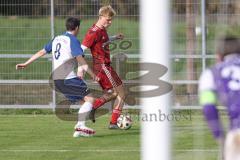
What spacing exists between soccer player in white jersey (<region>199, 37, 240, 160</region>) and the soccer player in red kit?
6.55m

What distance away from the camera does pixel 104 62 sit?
1334cm

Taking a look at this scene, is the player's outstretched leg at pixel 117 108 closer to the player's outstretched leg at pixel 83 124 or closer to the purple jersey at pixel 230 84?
the player's outstretched leg at pixel 83 124

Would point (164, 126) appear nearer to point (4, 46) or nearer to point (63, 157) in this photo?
point (63, 157)

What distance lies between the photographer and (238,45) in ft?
21.8

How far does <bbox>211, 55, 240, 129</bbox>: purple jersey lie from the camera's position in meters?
6.53

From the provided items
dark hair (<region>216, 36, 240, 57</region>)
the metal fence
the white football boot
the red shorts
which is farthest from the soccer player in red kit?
dark hair (<region>216, 36, 240, 57</region>)

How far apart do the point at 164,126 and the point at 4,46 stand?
11159 mm

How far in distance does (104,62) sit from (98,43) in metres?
0.34

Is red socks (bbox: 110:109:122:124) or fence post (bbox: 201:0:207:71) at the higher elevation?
fence post (bbox: 201:0:207:71)

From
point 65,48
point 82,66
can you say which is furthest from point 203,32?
point 65,48

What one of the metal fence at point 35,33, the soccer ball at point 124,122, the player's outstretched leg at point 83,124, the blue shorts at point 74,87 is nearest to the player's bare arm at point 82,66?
the blue shorts at point 74,87

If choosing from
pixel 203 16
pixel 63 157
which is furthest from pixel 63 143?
pixel 203 16

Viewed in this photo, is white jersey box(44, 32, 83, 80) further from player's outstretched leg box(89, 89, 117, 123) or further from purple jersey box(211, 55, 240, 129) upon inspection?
purple jersey box(211, 55, 240, 129)

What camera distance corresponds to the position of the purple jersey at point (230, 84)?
6527 mm
